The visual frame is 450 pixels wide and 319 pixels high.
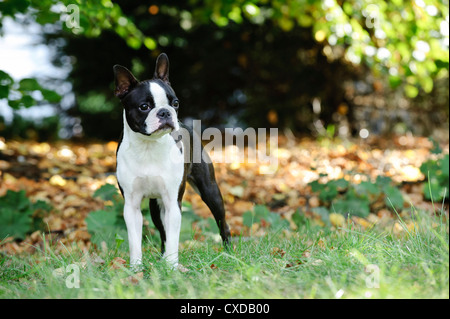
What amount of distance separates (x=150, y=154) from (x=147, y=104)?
0.99 ft

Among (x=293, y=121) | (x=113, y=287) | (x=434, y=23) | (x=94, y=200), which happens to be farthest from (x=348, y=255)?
(x=293, y=121)

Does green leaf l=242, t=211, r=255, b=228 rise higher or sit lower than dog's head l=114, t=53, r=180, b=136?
lower

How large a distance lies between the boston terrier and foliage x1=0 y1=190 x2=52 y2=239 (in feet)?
5.35

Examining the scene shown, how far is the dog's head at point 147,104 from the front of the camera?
111 inches

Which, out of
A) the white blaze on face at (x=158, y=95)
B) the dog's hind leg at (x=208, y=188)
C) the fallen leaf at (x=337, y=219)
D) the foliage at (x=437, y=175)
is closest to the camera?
the white blaze on face at (x=158, y=95)

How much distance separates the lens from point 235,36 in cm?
933

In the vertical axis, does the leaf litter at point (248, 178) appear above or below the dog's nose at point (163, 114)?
below

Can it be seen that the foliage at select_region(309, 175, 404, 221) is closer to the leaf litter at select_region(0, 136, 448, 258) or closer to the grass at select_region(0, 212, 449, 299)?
the leaf litter at select_region(0, 136, 448, 258)

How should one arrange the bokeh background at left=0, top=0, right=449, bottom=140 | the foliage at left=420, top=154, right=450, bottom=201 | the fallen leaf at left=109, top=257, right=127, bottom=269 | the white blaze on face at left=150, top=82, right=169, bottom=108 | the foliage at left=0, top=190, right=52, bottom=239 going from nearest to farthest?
1. the fallen leaf at left=109, top=257, right=127, bottom=269
2. the white blaze on face at left=150, top=82, right=169, bottom=108
3. the foliage at left=0, top=190, right=52, bottom=239
4. the foliage at left=420, top=154, right=450, bottom=201
5. the bokeh background at left=0, top=0, right=449, bottom=140

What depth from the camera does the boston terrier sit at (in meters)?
2.90

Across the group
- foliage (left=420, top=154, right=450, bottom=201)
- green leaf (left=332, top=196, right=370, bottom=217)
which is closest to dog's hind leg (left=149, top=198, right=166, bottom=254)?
green leaf (left=332, top=196, right=370, bottom=217)

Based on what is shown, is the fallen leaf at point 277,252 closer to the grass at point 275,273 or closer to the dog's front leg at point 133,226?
the grass at point 275,273

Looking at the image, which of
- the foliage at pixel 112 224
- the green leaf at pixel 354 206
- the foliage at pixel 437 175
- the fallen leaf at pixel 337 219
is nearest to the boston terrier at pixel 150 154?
the foliage at pixel 112 224
